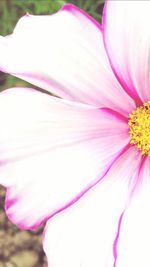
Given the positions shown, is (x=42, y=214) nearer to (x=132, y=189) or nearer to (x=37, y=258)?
(x=132, y=189)

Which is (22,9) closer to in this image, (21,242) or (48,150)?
(21,242)

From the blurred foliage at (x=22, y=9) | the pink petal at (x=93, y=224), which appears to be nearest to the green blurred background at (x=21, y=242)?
the blurred foliage at (x=22, y=9)

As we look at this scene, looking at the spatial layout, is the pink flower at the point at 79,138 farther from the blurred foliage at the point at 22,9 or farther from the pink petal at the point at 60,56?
the blurred foliage at the point at 22,9

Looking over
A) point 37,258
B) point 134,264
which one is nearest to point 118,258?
point 134,264

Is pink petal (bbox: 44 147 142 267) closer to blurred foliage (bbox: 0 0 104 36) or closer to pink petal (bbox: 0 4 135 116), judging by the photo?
pink petal (bbox: 0 4 135 116)

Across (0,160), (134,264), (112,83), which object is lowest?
(134,264)

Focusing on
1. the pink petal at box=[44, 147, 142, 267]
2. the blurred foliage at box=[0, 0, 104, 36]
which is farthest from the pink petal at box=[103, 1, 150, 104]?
the blurred foliage at box=[0, 0, 104, 36]
